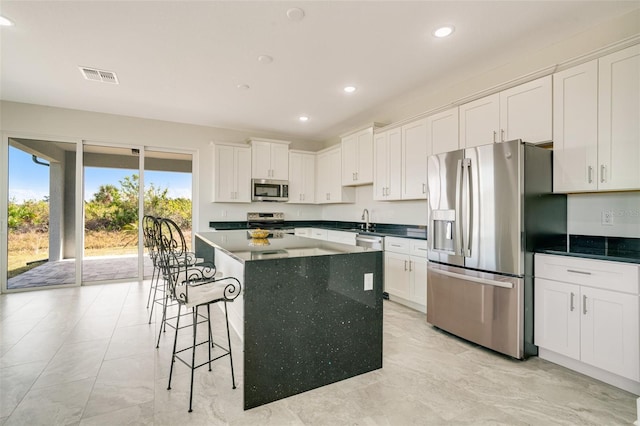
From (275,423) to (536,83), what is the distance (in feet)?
10.9

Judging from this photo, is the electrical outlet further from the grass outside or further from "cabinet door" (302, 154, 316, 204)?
the grass outside

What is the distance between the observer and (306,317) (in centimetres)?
204

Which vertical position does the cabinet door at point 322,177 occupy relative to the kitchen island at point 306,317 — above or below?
above

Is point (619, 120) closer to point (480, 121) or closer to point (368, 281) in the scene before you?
point (480, 121)

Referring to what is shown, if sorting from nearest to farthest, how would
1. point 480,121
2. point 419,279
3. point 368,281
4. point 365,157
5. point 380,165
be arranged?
point 368,281, point 480,121, point 419,279, point 380,165, point 365,157

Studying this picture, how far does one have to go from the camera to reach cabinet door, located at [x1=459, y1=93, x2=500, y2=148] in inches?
118

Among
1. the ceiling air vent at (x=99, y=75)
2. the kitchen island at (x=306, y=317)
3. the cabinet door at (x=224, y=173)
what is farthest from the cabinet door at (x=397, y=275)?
the ceiling air vent at (x=99, y=75)

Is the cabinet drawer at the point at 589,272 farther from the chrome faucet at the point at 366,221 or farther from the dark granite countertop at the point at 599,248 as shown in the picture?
the chrome faucet at the point at 366,221

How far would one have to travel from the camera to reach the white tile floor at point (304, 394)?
5.90 ft

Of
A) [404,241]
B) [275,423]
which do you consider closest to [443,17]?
[404,241]

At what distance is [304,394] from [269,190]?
420 cm

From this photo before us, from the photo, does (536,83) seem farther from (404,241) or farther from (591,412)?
(591,412)

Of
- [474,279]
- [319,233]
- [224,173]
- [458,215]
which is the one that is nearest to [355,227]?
[319,233]

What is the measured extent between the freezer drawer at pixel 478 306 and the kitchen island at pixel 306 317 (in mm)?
1009
